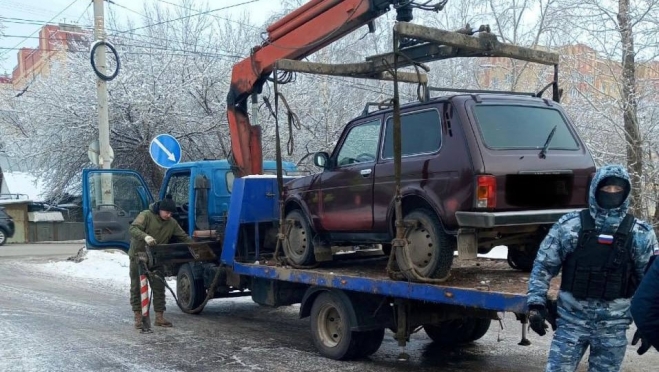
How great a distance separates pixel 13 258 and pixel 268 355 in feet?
45.6

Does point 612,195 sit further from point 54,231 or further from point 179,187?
point 54,231

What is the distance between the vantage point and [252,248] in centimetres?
920

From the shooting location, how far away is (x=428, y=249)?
6.14 m

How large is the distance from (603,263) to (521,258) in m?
2.74

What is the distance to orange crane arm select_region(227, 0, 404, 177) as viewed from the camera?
7.89 metres

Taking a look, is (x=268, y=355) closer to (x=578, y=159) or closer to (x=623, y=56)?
(x=578, y=159)

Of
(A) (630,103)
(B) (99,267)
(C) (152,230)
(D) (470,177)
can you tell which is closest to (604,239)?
(D) (470,177)

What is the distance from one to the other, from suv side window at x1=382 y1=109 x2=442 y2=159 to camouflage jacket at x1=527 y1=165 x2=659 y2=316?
2.17m

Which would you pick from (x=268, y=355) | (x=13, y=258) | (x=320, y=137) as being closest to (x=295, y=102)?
(x=320, y=137)

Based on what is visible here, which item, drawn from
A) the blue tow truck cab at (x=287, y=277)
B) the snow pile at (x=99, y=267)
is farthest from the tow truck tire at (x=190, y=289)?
the snow pile at (x=99, y=267)

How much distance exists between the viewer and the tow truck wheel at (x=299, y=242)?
788 cm

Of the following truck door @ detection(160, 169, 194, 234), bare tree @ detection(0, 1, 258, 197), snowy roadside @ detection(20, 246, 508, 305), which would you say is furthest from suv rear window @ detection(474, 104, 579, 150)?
bare tree @ detection(0, 1, 258, 197)

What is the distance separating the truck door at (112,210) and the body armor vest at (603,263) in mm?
8269

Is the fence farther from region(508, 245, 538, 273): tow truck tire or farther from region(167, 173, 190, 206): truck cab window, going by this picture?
region(508, 245, 538, 273): tow truck tire
